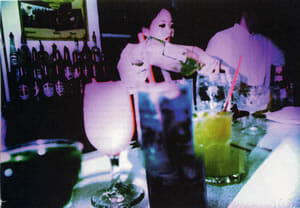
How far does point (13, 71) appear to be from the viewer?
965 mm

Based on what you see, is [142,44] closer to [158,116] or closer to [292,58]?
[158,116]

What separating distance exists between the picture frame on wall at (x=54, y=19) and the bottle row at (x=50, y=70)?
1.6 inches

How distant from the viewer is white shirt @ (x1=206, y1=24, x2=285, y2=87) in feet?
5.42

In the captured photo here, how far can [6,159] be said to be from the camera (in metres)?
0.52

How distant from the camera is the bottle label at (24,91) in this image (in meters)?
1.00

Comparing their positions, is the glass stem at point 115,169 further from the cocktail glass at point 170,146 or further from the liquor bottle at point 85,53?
the liquor bottle at point 85,53

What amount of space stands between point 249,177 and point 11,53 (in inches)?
39.5

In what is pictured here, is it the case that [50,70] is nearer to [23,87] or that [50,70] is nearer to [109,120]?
[23,87]

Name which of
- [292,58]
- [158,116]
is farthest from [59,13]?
[292,58]

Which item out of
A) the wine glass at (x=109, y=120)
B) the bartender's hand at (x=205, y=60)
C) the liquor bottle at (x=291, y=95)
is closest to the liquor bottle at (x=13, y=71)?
the wine glass at (x=109, y=120)

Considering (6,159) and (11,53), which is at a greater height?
(11,53)

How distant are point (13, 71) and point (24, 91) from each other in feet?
0.31

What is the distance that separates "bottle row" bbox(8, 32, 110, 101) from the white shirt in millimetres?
879

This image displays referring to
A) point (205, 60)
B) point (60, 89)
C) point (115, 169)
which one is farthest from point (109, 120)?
point (205, 60)
